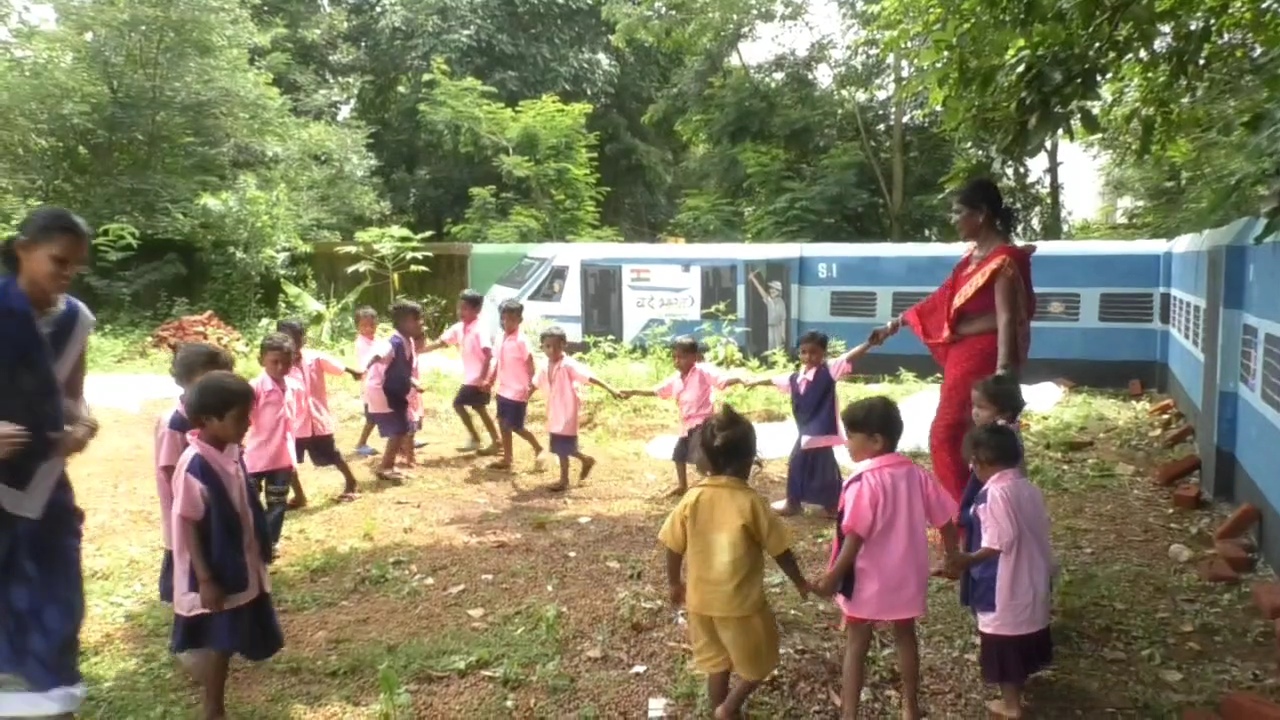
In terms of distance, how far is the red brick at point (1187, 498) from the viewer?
249 inches

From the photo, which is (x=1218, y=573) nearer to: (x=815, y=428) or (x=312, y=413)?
(x=815, y=428)

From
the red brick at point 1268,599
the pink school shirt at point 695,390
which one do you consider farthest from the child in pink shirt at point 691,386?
the red brick at point 1268,599

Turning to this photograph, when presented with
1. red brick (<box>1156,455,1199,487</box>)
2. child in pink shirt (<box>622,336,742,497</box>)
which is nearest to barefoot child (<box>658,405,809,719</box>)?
child in pink shirt (<box>622,336,742,497</box>)

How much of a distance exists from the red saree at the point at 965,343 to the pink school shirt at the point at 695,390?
259cm

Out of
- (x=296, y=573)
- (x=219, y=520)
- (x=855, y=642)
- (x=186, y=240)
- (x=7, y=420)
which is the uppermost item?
(x=186, y=240)

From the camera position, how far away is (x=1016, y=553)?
11.2ft

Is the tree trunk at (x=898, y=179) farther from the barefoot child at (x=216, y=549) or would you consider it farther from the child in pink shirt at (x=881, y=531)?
the barefoot child at (x=216, y=549)

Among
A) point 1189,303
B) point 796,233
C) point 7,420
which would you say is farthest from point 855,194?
point 7,420

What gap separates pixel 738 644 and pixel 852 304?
10146 mm

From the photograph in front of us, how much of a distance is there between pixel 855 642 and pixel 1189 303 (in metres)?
7.14

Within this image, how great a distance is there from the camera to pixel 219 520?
11.5ft

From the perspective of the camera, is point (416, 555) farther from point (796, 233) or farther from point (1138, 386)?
point (796, 233)

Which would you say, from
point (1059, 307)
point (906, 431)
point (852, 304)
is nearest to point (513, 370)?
point (906, 431)

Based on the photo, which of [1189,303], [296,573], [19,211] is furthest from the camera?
[19,211]
